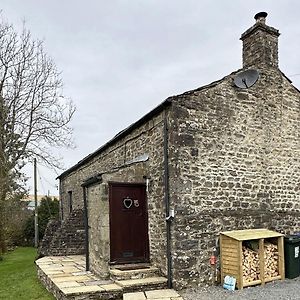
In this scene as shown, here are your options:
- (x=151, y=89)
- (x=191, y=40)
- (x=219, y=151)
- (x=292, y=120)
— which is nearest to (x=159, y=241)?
(x=219, y=151)

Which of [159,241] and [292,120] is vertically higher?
[292,120]

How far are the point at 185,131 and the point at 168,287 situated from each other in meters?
3.75

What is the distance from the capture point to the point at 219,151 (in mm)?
9484

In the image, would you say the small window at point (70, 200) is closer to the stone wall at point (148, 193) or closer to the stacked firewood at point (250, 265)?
the stone wall at point (148, 193)

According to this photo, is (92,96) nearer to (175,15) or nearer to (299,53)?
(175,15)

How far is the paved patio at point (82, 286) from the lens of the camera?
773cm

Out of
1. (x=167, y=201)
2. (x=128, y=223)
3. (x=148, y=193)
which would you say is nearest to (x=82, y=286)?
(x=128, y=223)

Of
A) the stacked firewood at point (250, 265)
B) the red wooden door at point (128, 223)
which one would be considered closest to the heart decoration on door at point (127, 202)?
the red wooden door at point (128, 223)

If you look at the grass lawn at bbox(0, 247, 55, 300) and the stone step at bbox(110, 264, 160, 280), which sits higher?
the stone step at bbox(110, 264, 160, 280)

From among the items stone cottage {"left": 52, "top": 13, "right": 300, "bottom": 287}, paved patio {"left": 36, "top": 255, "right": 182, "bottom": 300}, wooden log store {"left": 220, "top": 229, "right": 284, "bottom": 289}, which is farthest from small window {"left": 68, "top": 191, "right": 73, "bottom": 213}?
wooden log store {"left": 220, "top": 229, "right": 284, "bottom": 289}

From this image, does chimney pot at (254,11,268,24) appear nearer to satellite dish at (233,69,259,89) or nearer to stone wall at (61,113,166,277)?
satellite dish at (233,69,259,89)

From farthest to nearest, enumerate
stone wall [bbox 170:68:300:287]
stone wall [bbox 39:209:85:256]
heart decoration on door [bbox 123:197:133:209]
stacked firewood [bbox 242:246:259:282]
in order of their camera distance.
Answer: stone wall [bbox 39:209:85:256], heart decoration on door [bbox 123:197:133:209], stone wall [bbox 170:68:300:287], stacked firewood [bbox 242:246:259:282]

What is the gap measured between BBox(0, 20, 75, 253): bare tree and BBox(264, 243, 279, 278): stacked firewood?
14.4 m

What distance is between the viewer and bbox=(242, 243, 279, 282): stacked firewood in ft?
28.5
